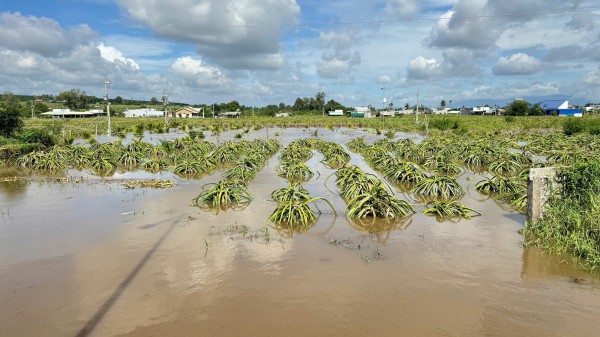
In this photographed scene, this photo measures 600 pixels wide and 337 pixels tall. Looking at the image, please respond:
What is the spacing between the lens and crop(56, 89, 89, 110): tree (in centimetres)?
9850

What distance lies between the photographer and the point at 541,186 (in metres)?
7.30

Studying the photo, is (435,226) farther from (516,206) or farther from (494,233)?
(516,206)

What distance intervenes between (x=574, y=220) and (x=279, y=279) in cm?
501

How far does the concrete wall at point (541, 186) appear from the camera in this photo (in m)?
7.26

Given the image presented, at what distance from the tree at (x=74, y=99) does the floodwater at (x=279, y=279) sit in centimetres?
10386

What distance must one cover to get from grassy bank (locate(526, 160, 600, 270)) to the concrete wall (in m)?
0.11

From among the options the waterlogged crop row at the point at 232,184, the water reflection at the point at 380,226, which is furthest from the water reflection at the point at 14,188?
the water reflection at the point at 380,226

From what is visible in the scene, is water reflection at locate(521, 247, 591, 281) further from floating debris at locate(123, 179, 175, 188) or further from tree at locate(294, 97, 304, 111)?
tree at locate(294, 97, 304, 111)

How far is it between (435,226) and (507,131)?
35.7 m

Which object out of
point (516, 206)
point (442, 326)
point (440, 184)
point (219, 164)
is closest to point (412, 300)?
point (442, 326)

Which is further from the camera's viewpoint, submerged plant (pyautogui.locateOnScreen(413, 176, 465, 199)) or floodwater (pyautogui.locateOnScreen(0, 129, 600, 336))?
submerged plant (pyautogui.locateOnScreen(413, 176, 465, 199))

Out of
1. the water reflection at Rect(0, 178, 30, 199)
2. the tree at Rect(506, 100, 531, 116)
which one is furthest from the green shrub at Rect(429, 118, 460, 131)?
the water reflection at Rect(0, 178, 30, 199)

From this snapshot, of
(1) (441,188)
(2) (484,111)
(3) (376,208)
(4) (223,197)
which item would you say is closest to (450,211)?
(3) (376,208)

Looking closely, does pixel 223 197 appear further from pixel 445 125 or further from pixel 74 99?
pixel 74 99
